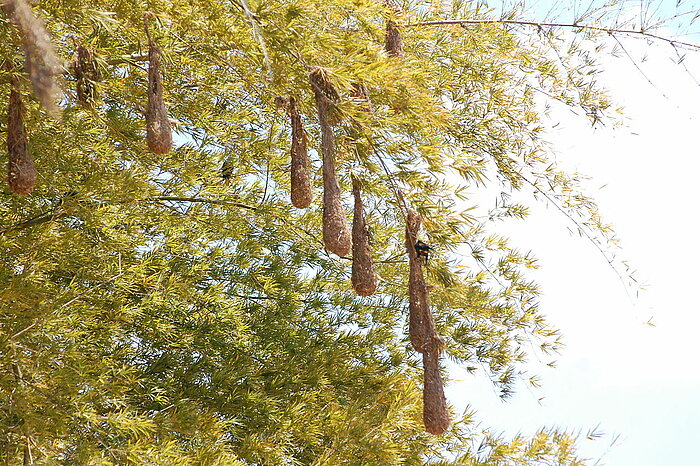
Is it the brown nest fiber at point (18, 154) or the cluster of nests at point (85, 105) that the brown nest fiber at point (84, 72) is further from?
the brown nest fiber at point (18, 154)

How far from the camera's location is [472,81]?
437cm

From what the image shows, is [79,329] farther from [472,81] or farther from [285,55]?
[472,81]

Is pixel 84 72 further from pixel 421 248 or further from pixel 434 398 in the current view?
pixel 434 398

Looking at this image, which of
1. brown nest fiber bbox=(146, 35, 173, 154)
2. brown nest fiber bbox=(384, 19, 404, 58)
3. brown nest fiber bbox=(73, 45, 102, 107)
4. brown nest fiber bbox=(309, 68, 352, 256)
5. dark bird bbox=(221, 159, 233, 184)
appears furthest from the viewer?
dark bird bbox=(221, 159, 233, 184)

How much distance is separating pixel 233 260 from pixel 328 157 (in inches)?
86.2

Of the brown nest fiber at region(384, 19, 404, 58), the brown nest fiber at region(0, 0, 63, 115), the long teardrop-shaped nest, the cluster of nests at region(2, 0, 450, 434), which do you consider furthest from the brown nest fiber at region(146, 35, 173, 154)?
the brown nest fiber at region(0, 0, 63, 115)

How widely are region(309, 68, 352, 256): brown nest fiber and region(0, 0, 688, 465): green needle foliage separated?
31 cm

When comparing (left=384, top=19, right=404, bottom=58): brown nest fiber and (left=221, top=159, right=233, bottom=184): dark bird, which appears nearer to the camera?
(left=384, top=19, right=404, bottom=58): brown nest fiber

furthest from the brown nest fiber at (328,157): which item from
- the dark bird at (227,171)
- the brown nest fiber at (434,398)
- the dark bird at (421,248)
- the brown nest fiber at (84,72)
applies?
the dark bird at (227,171)

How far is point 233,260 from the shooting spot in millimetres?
4332

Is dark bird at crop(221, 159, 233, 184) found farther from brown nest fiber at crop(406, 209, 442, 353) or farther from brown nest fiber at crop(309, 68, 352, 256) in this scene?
brown nest fiber at crop(309, 68, 352, 256)

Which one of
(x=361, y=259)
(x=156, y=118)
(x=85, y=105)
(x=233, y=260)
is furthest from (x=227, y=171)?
→ (x=361, y=259)

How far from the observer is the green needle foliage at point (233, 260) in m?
2.99

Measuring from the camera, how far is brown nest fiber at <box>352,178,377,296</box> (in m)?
2.45
